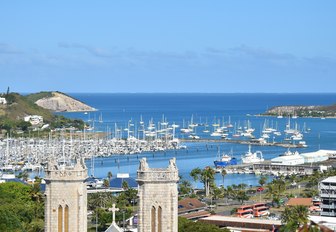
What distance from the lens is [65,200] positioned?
2883 centimetres

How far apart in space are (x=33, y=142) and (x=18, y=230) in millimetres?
79147

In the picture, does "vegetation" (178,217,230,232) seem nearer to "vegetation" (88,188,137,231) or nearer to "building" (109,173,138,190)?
"vegetation" (88,188,137,231)

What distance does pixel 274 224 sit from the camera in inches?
2238

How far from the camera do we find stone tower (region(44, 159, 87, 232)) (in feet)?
94.0

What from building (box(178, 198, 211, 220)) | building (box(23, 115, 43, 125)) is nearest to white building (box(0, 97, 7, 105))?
building (box(23, 115, 43, 125))

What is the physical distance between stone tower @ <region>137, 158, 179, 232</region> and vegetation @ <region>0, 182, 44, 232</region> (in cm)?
2428

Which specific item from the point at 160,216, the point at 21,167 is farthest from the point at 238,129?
the point at 160,216

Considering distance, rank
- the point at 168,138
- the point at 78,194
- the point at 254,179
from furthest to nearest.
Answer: the point at 168,138 < the point at 254,179 < the point at 78,194

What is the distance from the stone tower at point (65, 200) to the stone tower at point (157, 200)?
190 centimetres

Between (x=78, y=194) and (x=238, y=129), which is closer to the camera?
(x=78, y=194)

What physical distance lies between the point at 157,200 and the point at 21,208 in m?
32.6

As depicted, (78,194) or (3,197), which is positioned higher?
(78,194)

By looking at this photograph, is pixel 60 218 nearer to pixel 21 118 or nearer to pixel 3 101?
pixel 21 118

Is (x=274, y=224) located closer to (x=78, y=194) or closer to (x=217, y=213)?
(x=217, y=213)
